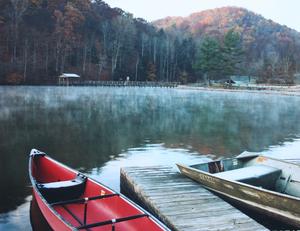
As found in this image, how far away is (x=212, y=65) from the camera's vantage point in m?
79.9

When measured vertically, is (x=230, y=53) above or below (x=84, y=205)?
above

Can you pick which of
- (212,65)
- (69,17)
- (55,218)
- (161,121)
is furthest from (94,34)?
(55,218)

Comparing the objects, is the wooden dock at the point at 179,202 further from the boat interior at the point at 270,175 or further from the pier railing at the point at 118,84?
the pier railing at the point at 118,84

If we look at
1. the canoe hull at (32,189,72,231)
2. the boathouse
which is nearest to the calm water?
the canoe hull at (32,189,72,231)

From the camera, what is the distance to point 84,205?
702 centimetres

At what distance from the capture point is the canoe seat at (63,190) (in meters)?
7.18

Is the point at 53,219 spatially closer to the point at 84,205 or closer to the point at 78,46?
the point at 84,205

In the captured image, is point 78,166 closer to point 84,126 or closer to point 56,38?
point 84,126

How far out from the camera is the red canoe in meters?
5.89

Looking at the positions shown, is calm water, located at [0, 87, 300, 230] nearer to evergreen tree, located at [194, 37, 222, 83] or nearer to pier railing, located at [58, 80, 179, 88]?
pier railing, located at [58, 80, 179, 88]

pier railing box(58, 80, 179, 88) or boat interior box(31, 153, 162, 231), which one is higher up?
pier railing box(58, 80, 179, 88)

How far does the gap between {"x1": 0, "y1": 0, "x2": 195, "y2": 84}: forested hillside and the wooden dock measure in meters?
57.3

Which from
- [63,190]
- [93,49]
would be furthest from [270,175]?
[93,49]

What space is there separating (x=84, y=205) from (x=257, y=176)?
3.77m
